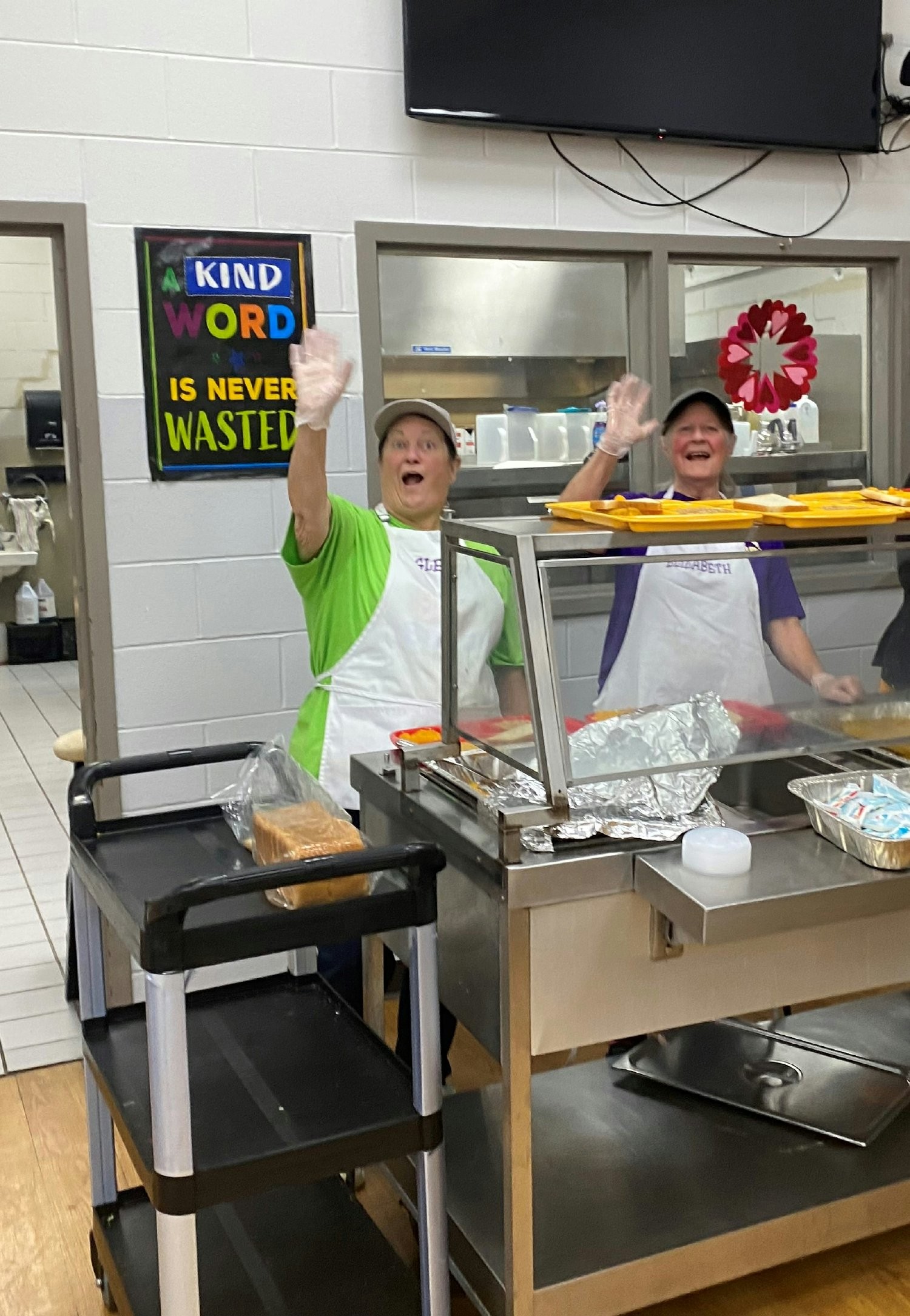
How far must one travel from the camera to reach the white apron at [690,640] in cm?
199

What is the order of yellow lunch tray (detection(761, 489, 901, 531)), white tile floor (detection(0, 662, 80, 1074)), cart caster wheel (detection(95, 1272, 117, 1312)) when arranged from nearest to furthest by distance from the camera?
yellow lunch tray (detection(761, 489, 901, 531)) < cart caster wheel (detection(95, 1272, 117, 1312)) < white tile floor (detection(0, 662, 80, 1074))

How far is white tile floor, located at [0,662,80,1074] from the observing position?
3.21 m

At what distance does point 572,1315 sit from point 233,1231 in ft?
1.75

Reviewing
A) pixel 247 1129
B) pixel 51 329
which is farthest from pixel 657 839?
pixel 51 329

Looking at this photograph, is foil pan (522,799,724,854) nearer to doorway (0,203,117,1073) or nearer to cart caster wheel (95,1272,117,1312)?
cart caster wheel (95,1272,117,1312)

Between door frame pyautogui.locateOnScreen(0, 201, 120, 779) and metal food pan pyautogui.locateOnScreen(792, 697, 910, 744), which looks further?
door frame pyautogui.locateOnScreen(0, 201, 120, 779)

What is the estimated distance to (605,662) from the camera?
6.45 feet

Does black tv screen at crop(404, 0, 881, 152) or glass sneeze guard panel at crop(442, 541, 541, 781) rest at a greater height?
black tv screen at crop(404, 0, 881, 152)

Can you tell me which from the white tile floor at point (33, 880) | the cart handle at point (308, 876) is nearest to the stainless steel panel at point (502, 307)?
the white tile floor at point (33, 880)

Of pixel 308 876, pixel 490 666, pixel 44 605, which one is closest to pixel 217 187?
pixel 490 666

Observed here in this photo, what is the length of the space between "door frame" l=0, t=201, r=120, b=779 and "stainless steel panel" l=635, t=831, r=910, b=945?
1.68m

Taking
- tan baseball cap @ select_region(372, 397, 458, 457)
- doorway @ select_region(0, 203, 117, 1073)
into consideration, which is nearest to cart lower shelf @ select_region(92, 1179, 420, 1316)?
doorway @ select_region(0, 203, 117, 1073)

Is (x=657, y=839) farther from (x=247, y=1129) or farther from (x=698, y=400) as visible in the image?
(x=698, y=400)

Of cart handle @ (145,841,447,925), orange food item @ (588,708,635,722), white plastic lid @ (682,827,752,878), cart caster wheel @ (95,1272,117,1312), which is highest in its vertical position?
orange food item @ (588,708,635,722)
